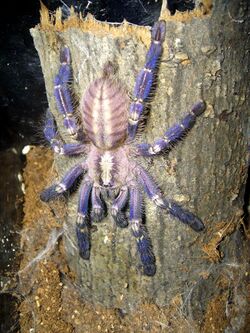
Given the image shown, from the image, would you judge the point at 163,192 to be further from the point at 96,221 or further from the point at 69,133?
the point at 69,133

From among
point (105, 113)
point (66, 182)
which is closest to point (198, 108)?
point (105, 113)

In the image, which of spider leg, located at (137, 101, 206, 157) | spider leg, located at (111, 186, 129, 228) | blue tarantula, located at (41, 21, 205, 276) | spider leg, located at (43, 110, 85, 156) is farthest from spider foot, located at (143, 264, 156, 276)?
spider leg, located at (43, 110, 85, 156)

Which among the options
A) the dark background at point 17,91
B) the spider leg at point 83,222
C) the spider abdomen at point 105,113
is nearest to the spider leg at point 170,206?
the spider abdomen at point 105,113

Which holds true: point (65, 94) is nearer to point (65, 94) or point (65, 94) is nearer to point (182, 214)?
point (65, 94)

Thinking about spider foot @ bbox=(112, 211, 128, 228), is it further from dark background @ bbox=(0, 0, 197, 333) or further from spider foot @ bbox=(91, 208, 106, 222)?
dark background @ bbox=(0, 0, 197, 333)

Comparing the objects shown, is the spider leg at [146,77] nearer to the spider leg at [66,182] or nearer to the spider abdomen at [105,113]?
the spider abdomen at [105,113]

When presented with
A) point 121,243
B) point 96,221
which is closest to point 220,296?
point 121,243
